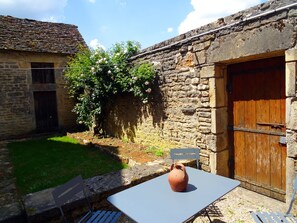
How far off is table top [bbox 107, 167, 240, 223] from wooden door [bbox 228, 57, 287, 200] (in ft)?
5.45

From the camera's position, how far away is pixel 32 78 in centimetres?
1073

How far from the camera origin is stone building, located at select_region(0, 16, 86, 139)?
400 inches

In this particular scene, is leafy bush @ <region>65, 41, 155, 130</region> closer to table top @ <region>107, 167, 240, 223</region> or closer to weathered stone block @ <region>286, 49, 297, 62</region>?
weathered stone block @ <region>286, 49, 297, 62</region>

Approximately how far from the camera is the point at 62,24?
13.2 meters

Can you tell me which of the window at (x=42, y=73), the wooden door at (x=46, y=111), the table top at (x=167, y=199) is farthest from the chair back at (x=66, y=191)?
the wooden door at (x=46, y=111)

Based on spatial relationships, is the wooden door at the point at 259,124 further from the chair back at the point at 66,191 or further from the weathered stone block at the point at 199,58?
the chair back at the point at 66,191

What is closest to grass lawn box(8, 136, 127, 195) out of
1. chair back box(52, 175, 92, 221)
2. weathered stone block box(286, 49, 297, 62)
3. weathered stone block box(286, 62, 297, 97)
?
chair back box(52, 175, 92, 221)

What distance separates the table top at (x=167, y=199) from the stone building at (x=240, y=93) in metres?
1.59

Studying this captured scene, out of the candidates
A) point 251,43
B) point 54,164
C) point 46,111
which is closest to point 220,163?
point 251,43

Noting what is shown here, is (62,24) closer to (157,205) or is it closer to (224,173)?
(224,173)

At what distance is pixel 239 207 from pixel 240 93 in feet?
6.72

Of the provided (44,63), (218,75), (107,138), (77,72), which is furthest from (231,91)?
→ (44,63)

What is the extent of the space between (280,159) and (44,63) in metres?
10.8

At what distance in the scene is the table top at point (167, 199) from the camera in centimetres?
203
